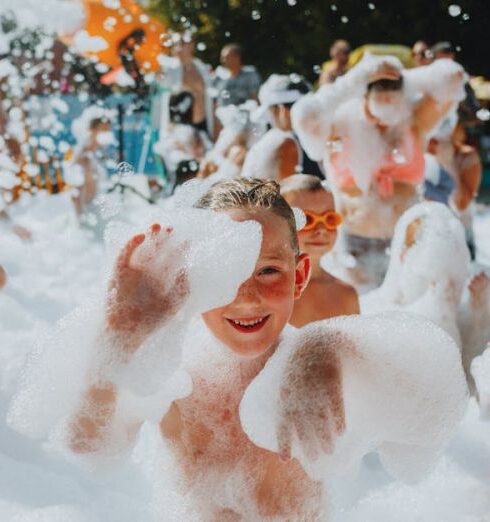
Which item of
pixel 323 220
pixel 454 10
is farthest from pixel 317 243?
pixel 454 10

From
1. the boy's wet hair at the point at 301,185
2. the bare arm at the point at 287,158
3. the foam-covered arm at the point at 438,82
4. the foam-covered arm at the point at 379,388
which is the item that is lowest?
the bare arm at the point at 287,158

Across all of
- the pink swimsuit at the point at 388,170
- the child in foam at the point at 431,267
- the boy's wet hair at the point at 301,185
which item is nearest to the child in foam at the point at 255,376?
the boy's wet hair at the point at 301,185

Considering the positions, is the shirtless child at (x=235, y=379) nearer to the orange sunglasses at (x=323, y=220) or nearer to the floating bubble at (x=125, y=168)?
the floating bubble at (x=125, y=168)

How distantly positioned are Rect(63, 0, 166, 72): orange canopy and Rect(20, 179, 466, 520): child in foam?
24.4 ft

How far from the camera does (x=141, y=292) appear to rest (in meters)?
1.27

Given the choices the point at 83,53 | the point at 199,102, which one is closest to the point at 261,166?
the point at 199,102

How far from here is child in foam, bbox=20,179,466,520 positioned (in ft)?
4.28

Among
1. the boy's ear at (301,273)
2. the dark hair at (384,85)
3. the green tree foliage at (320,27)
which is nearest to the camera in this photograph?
the boy's ear at (301,273)

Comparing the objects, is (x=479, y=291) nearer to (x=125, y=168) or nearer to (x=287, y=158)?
(x=287, y=158)

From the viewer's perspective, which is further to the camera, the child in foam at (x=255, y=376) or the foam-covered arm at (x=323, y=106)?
the foam-covered arm at (x=323, y=106)

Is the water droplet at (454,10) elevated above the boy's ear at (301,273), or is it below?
below

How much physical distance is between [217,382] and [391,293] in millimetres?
1824

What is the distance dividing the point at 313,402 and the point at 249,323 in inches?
8.3

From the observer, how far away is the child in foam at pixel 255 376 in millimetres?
1305
